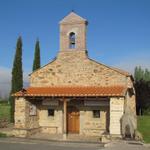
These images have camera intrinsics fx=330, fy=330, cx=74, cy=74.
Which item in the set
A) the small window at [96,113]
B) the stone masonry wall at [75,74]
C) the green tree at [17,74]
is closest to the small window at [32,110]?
the stone masonry wall at [75,74]

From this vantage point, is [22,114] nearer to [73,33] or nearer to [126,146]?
[73,33]

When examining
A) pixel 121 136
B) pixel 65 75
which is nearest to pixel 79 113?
pixel 65 75

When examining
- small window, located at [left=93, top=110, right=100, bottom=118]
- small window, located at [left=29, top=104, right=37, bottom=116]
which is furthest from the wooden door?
small window, located at [left=29, top=104, right=37, bottom=116]

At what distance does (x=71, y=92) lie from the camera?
21844mm

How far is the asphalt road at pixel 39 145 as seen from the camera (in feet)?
56.6

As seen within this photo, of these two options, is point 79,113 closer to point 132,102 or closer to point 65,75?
point 65,75

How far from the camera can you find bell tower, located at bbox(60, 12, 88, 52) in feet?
78.4

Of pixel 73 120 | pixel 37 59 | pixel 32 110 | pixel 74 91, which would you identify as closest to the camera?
pixel 74 91

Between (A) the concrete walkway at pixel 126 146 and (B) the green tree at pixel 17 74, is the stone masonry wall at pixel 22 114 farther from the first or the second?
(A) the concrete walkway at pixel 126 146

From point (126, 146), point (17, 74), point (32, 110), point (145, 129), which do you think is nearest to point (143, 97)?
point (145, 129)

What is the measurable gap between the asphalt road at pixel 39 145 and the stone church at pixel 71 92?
236cm

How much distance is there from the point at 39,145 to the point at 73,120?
5725mm

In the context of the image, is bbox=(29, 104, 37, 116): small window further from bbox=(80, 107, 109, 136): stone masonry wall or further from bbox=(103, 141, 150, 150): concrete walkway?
bbox=(103, 141, 150, 150): concrete walkway

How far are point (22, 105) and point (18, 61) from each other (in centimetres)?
731
